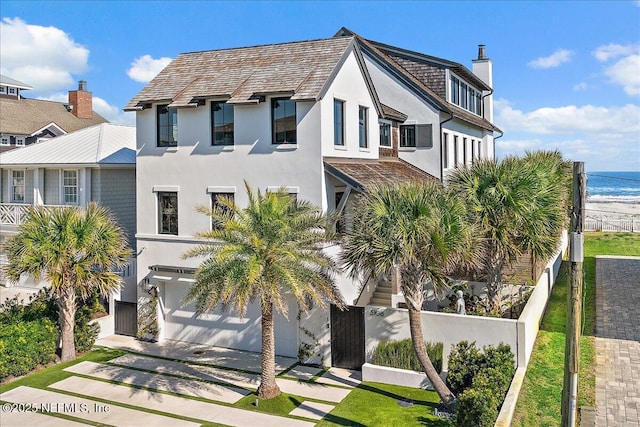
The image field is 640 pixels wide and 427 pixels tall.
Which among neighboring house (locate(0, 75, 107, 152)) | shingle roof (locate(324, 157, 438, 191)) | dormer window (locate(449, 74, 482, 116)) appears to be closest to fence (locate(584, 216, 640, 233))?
dormer window (locate(449, 74, 482, 116))

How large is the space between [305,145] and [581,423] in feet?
33.6

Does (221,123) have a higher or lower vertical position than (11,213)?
higher

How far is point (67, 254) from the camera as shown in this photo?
15648mm

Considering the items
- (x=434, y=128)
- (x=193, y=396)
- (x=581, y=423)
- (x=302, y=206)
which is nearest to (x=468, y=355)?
(x=581, y=423)

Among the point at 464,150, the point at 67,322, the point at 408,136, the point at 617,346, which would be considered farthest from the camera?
the point at 464,150

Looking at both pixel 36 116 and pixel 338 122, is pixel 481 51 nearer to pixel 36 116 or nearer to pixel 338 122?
pixel 338 122

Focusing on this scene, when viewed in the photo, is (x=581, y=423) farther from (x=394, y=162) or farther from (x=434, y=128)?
(x=434, y=128)

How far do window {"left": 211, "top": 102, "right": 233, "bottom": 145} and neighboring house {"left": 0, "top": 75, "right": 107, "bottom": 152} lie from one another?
27749mm

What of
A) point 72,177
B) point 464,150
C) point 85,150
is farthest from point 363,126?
point 72,177

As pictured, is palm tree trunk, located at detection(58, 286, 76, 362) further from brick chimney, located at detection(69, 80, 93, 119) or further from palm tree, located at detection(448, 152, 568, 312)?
brick chimney, located at detection(69, 80, 93, 119)

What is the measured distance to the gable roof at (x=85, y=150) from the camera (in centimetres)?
2283

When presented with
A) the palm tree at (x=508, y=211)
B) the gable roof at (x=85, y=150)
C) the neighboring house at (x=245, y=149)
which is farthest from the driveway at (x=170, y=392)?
the gable roof at (x=85, y=150)

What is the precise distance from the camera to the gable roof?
899 inches

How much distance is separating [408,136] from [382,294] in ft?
34.1
